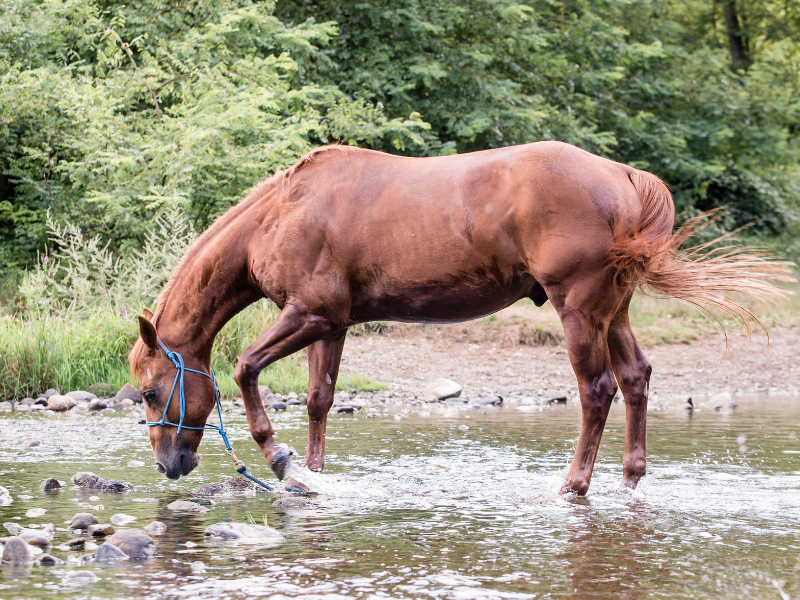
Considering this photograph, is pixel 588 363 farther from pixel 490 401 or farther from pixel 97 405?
pixel 97 405

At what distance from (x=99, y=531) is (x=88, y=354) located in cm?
595

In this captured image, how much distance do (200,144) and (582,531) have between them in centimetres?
977

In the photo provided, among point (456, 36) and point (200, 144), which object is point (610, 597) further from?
point (456, 36)

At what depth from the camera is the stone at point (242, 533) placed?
3.69 metres

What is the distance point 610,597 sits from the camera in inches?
113

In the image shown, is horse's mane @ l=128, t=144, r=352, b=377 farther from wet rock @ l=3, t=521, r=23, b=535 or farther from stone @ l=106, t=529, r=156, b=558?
stone @ l=106, t=529, r=156, b=558

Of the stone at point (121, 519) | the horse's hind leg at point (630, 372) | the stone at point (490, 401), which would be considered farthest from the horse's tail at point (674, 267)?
the stone at point (490, 401)

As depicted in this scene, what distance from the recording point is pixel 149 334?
5.07m

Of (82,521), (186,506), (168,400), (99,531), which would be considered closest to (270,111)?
(168,400)

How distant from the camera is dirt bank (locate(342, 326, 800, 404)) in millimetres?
10500

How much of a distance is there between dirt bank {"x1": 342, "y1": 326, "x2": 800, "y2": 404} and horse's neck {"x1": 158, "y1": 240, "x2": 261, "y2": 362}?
184 inches

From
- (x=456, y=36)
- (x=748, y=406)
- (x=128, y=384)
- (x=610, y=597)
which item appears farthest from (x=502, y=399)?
(x=456, y=36)

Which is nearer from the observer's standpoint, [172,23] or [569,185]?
[569,185]

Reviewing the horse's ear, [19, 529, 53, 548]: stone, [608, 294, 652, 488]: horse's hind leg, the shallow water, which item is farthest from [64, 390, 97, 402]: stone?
[608, 294, 652, 488]: horse's hind leg
